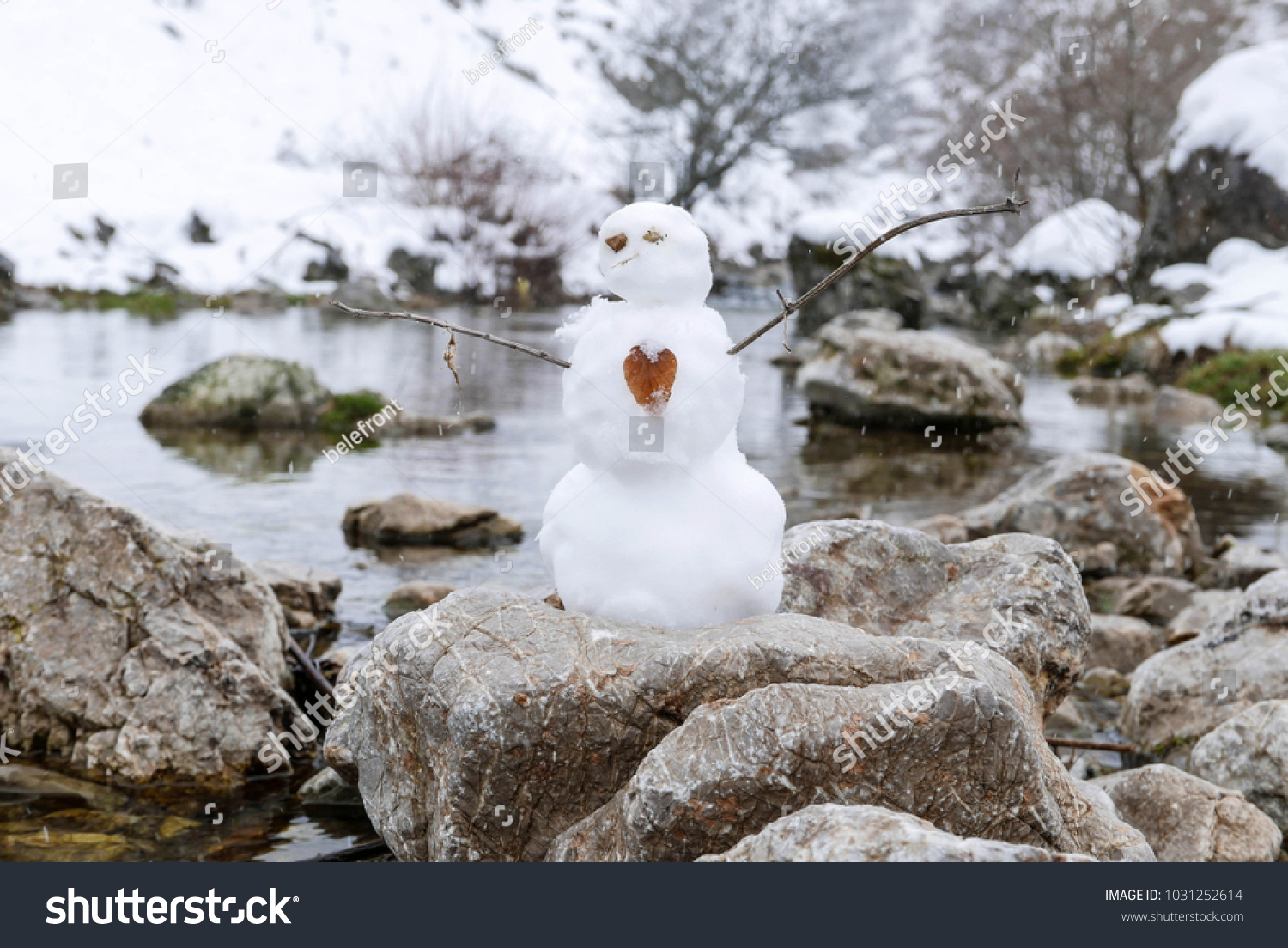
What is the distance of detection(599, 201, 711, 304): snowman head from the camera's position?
2734 mm

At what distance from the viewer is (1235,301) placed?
56.0ft

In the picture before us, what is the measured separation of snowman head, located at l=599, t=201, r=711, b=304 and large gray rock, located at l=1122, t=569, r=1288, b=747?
277 cm

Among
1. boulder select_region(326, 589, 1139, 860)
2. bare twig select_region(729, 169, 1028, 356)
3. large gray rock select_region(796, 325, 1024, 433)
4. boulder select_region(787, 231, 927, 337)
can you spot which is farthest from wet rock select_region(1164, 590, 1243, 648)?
boulder select_region(787, 231, 927, 337)

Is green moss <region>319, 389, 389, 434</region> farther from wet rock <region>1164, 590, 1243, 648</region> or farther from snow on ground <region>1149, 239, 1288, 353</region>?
snow on ground <region>1149, 239, 1288, 353</region>

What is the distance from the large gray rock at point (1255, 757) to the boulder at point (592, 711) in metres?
1.33

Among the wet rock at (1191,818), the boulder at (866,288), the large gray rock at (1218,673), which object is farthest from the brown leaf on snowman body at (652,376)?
the boulder at (866,288)

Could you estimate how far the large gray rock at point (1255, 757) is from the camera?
3.51 meters

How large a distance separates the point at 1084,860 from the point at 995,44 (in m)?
28.3

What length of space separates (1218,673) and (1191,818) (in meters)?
1.25

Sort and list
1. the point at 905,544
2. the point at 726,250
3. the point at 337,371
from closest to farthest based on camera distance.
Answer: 1. the point at 905,544
2. the point at 337,371
3. the point at 726,250

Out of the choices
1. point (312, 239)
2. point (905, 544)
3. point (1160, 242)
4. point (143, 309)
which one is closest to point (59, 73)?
point (312, 239)

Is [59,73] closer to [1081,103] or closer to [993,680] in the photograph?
[1081,103]

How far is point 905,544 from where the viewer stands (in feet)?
12.1

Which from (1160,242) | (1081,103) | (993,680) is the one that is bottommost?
(993,680)
